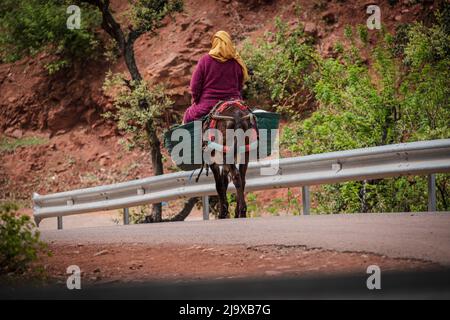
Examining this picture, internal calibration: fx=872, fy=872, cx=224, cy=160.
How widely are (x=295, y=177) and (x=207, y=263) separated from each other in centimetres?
434

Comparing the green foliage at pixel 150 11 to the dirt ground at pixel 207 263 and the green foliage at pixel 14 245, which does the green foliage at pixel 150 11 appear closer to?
the dirt ground at pixel 207 263

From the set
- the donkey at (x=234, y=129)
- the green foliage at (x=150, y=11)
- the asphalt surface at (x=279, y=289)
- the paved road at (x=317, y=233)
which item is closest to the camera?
the asphalt surface at (x=279, y=289)

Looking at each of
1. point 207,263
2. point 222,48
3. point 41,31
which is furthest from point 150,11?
point 207,263

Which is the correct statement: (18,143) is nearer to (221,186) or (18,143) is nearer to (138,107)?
(138,107)

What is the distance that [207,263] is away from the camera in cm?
819

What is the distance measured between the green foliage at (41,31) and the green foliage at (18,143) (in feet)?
8.46

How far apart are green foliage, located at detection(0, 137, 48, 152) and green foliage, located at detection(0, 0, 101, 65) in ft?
8.46

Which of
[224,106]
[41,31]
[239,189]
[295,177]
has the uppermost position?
[41,31]

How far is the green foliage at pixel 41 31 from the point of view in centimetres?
2836

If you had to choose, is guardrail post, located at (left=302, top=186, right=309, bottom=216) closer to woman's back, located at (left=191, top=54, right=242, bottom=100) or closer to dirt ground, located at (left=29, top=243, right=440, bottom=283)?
woman's back, located at (left=191, top=54, right=242, bottom=100)

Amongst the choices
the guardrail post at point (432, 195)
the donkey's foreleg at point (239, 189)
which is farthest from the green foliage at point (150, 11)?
the guardrail post at point (432, 195)

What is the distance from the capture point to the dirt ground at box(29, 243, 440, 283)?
753cm

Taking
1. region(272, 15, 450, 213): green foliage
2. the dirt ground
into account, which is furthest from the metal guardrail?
the dirt ground

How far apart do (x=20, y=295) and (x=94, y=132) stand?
24.1 metres
